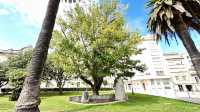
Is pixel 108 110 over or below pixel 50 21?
below

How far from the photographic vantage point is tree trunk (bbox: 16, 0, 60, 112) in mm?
9580

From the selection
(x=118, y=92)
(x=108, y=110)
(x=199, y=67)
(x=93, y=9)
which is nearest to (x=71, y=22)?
(x=93, y=9)

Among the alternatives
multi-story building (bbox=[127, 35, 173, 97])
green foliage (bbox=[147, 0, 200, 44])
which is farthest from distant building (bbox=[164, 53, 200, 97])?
green foliage (bbox=[147, 0, 200, 44])

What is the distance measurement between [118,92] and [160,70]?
105463 millimetres

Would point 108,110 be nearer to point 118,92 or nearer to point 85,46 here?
point 118,92

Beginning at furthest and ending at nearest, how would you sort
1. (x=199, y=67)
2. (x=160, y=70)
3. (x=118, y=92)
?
(x=160, y=70), (x=118, y=92), (x=199, y=67)

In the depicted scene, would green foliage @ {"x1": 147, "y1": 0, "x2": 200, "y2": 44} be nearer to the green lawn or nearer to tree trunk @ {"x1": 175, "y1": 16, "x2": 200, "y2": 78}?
tree trunk @ {"x1": 175, "y1": 16, "x2": 200, "y2": 78}

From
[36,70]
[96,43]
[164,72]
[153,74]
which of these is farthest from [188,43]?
[164,72]

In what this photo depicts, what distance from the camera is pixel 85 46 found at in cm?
2994

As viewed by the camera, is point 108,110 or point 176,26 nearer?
point 176,26

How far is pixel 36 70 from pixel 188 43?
36.8 feet

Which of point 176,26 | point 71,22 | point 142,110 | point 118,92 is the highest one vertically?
point 71,22

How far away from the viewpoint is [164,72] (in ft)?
421

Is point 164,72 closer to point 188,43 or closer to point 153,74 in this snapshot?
point 153,74
